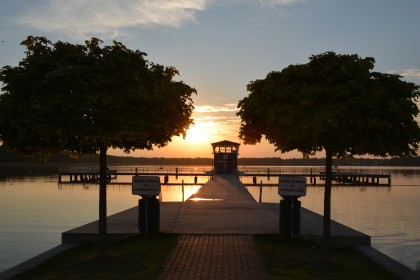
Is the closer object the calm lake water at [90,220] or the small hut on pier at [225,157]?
the calm lake water at [90,220]

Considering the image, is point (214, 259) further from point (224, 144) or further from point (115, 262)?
point (224, 144)

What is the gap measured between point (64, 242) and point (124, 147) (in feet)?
13.3

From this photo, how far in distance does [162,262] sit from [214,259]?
4.28 feet

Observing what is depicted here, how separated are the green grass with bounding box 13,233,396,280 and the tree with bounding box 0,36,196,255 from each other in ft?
3.29

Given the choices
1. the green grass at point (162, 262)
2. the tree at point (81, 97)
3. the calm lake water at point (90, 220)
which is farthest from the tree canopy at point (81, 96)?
the calm lake water at point (90, 220)

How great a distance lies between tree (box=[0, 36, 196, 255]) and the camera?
11.0 meters

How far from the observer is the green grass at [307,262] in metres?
11.0

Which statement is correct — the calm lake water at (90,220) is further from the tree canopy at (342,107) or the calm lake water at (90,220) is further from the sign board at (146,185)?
the tree canopy at (342,107)

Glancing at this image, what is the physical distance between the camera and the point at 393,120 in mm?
11133

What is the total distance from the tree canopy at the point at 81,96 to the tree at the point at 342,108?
261 cm

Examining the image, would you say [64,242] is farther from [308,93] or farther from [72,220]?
[72,220]

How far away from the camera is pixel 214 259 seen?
1166 centimetres

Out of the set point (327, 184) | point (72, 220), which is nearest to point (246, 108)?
point (327, 184)


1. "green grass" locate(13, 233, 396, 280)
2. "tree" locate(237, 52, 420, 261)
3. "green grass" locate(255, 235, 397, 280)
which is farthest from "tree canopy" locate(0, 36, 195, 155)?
"green grass" locate(255, 235, 397, 280)
